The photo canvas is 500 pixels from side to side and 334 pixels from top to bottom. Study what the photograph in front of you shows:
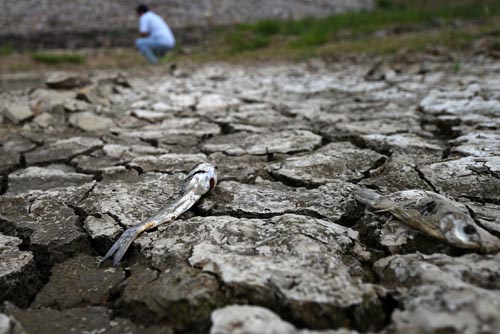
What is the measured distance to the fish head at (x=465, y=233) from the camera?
0.94 metres

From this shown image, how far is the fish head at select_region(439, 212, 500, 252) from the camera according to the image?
939mm

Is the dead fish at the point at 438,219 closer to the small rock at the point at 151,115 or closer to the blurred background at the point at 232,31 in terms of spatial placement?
the small rock at the point at 151,115

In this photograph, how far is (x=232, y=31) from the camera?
9578 millimetres

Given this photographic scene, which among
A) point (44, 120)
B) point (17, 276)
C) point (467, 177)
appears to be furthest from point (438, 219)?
point (44, 120)

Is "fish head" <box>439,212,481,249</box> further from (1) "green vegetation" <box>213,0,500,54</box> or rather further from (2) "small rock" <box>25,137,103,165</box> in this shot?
(1) "green vegetation" <box>213,0,500,54</box>

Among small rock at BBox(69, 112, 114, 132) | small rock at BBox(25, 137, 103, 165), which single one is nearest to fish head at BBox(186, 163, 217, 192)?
small rock at BBox(25, 137, 103, 165)

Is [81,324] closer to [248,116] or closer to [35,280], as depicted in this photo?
[35,280]

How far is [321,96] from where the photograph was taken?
330 cm

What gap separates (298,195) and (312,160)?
342 millimetres

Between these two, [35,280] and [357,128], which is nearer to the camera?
[35,280]

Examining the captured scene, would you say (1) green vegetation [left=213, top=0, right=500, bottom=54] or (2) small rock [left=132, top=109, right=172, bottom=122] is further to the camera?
(1) green vegetation [left=213, top=0, right=500, bottom=54]

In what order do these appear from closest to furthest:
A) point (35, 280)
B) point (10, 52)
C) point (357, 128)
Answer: point (35, 280)
point (357, 128)
point (10, 52)

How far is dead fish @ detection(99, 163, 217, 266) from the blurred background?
3918 mm

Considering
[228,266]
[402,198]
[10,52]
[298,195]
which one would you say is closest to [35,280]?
[228,266]
